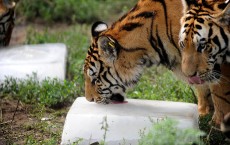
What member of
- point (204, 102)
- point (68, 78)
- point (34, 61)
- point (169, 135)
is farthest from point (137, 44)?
point (34, 61)

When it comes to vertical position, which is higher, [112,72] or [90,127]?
[112,72]

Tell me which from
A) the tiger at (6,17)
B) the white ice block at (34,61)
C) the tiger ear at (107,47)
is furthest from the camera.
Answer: the tiger at (6,17)

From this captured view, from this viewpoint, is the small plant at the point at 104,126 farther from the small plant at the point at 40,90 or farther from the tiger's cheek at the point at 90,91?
the small plant at the point at 40,90

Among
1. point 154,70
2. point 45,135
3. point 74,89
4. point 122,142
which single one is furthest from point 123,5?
point 122,142

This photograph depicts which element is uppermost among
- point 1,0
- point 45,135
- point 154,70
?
point 1,0

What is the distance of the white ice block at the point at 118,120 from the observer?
543 centimetres

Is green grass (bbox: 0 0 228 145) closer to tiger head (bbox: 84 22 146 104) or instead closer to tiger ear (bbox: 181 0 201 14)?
tiger head (bbox: 84 22 146 104)

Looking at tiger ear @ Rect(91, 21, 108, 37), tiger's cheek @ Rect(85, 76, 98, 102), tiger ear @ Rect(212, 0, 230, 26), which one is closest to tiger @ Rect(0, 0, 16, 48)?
tiger ear @ Rect(91, 21, 108, 37)

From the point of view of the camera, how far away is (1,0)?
26.4ft

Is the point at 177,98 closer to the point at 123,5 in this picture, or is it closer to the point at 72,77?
the point at 72,77

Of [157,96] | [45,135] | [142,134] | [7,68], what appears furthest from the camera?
[7,68]

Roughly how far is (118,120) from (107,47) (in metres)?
0.64

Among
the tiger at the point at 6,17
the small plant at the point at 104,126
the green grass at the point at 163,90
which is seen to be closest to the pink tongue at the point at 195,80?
the small plant at the point at 104,126

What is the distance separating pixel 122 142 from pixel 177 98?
180cm
